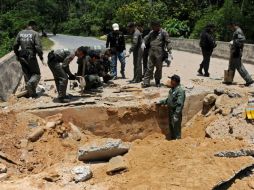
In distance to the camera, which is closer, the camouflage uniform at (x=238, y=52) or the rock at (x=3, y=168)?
the rock at (x=3, y=168)

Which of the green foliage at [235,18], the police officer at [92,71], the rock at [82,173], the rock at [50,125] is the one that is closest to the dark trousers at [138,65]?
the police officer at [92,71]

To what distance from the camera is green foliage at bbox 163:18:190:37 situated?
34.8 meters

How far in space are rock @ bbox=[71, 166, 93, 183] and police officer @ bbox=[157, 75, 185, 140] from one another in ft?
7.84

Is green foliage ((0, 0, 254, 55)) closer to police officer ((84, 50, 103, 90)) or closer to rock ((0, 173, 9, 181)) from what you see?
police officer ((84, 50, 103, 90))

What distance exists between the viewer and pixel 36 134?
8328 mm

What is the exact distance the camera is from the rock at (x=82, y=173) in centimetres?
685

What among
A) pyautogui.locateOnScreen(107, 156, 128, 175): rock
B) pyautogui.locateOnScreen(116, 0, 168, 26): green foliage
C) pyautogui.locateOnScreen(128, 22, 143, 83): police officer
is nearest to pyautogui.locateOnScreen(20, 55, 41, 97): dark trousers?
pyautogui.locateOnScreen(128, 22, 143, 83): police officer

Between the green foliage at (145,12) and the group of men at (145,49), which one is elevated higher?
the group of men at (145,49)

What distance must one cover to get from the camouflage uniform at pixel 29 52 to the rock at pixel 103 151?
2.96 metres

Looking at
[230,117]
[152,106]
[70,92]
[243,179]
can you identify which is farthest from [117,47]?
[243,179]

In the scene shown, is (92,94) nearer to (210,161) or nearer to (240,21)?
(210,161)

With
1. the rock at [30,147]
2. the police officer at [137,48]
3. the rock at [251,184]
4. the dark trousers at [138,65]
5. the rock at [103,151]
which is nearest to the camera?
the rock at [251,184]

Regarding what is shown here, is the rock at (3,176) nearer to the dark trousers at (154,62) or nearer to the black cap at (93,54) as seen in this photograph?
the black cap at (93,54)

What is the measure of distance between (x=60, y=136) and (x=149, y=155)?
1.96 metres
